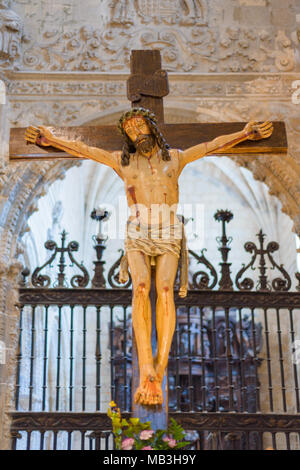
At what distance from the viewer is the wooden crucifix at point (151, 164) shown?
13.5 feet

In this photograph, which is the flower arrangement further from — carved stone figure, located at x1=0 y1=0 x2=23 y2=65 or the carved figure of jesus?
carved stone figure, located at x1=0 y1=0 x2=23 y2=65

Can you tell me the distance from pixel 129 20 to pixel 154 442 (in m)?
6.69

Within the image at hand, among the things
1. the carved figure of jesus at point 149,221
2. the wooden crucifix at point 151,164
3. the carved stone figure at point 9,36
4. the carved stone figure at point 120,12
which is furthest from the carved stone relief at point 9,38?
the carved figure of jesus at point 149,221

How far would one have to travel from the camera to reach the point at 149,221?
4.36m

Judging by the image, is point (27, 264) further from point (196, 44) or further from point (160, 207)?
point (160, 207)

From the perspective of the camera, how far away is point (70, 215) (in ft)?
50.9

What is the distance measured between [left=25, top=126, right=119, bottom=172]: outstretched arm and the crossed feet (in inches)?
58.4

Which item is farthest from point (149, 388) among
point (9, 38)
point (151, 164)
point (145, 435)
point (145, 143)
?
point (9, 38)

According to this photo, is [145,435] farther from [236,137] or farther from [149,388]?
[236,137]

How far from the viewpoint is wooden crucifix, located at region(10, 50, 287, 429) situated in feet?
13.5

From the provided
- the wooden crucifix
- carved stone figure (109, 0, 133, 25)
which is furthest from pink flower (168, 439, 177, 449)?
carved stone figure (109, 0, 133, 25)

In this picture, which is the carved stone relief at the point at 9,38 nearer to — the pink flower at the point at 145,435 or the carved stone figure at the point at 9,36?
the carved stone figure at the point at 9,36

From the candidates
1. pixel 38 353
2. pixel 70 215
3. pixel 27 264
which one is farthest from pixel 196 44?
pixel 70 215

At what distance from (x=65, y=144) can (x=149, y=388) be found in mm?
1823
